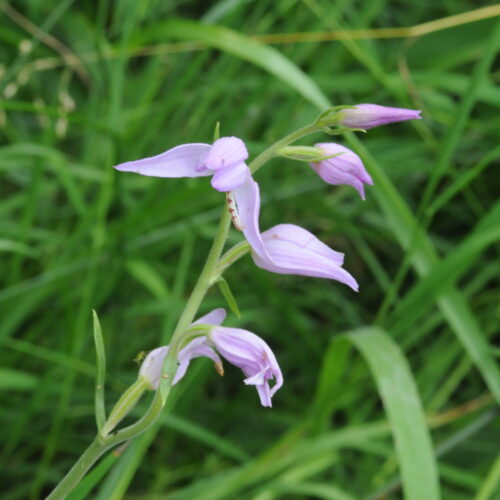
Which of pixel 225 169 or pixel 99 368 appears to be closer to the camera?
pixel 225 169

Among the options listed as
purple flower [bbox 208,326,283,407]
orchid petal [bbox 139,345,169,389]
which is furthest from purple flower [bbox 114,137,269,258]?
orchid petal [bbox 139,345,169,389]

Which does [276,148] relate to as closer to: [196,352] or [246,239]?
[246,239]

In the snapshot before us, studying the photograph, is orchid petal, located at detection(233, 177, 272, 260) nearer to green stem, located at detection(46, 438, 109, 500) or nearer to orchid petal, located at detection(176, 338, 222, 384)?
orchid petal, located at detection(176, 338, 222, 384)

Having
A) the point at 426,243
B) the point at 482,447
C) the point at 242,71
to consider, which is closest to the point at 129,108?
the point at 242,71

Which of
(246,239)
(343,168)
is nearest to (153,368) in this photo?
(246,239)

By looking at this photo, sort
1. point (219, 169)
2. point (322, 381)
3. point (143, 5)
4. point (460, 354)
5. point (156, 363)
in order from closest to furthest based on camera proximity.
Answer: point (219, 169), point (156, 363), point (322, 381), point (143, 5), point (460, 354)

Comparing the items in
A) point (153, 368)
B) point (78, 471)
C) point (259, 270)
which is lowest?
point (78, 471)

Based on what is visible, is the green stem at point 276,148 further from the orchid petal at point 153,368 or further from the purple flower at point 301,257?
the orchid petal at point 153,368

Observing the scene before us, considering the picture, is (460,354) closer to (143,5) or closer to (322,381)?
(322,381)
